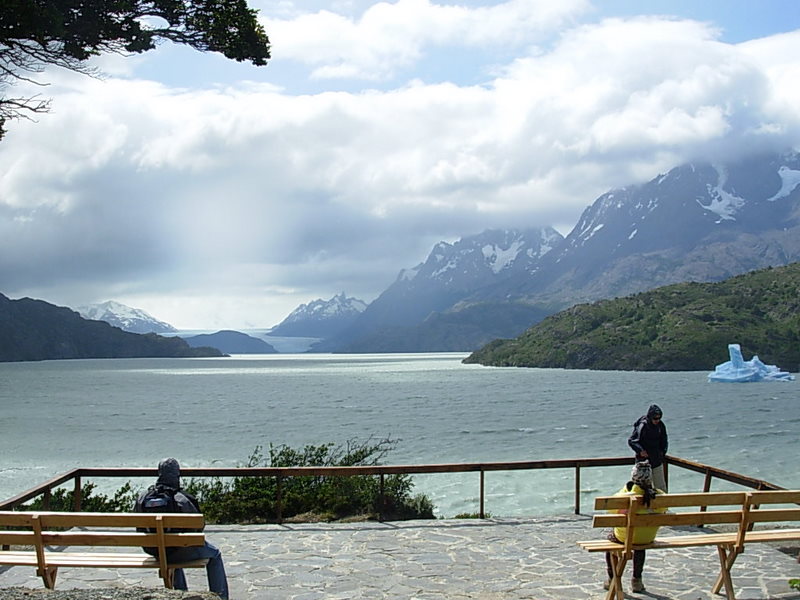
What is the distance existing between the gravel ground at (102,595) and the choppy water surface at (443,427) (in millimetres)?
17630

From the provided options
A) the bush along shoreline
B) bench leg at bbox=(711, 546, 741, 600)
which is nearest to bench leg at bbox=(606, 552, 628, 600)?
bench leg at bbox=(711, 546, 741, 600)

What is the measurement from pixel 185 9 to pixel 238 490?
8083 mm

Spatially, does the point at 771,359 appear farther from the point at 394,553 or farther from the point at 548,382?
the point at 394,553

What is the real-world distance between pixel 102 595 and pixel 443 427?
161 feet

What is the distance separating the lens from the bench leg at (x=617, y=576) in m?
7.08

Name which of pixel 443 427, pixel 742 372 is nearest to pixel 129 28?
pixel 443 427

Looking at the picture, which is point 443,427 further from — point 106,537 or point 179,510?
point 106,537

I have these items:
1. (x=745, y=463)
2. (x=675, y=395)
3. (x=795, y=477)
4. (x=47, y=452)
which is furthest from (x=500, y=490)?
(x=675, y=395)

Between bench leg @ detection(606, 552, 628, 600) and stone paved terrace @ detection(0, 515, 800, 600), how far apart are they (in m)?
0.58

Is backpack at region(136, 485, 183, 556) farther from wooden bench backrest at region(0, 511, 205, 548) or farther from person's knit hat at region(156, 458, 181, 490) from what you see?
wooden bench backrest at region(0, 511, 205, 548)

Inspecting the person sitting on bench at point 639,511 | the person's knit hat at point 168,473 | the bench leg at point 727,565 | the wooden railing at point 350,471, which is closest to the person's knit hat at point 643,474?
the person sitting on bench at point 639,511

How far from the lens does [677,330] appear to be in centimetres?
14625

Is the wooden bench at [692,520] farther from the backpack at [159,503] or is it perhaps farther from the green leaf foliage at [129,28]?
the green leaf foliage at [129,28]

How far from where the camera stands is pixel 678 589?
8.01 metres
